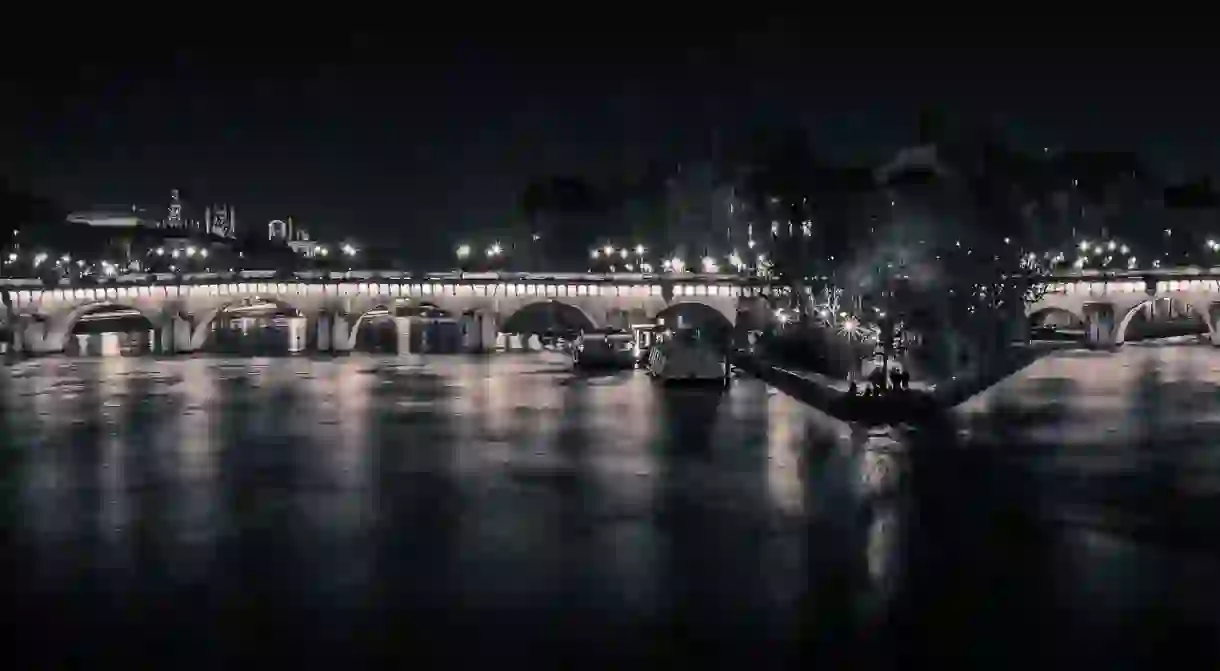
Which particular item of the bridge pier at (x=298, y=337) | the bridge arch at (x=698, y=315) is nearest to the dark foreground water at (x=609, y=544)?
the bridge arch at (x=698, y=315)

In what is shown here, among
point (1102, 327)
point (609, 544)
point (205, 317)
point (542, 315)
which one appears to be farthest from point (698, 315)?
point (609, 544)

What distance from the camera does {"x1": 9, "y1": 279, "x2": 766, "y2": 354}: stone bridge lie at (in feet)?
372

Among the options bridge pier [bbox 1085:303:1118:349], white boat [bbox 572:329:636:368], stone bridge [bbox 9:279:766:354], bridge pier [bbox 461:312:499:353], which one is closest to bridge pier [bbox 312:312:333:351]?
stone bridge [bbox 9:279:766:354]

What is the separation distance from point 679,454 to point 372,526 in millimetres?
10473

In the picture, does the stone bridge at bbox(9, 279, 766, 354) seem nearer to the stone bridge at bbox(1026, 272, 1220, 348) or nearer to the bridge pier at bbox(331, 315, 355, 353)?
the bridge pier at bbox(331, 315, 355, 353)

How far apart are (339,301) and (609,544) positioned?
10192cm

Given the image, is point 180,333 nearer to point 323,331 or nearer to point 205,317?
point 205,317

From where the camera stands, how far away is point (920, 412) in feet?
122

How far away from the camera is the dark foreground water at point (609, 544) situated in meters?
11.8

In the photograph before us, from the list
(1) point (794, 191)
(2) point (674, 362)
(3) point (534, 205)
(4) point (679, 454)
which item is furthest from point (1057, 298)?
(4) point (679, 454)

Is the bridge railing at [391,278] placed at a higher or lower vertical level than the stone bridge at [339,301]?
higher

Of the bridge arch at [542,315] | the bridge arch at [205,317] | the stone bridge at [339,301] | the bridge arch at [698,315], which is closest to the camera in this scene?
the bridge arch at [698,315]

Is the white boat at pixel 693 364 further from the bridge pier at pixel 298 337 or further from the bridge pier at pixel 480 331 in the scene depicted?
the bridge pier at pixel 298 337

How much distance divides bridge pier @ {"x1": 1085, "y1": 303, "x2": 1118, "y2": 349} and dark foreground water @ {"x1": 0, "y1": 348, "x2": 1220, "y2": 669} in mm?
81154
